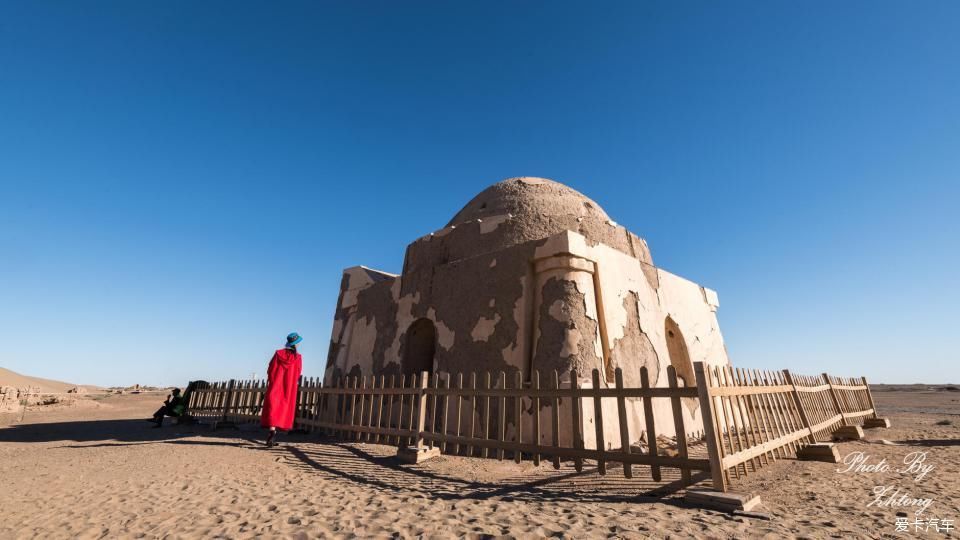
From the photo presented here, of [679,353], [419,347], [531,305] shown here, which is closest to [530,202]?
[531,305]

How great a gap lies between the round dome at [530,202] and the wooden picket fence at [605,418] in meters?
4.32

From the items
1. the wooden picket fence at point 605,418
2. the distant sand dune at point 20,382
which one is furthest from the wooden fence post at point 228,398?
the distant sand dune at point 20,382

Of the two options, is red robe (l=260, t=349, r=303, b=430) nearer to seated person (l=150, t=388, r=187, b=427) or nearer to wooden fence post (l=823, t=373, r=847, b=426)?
seated person (l=150, t=388, r=187, b=427)

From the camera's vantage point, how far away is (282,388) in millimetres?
7758

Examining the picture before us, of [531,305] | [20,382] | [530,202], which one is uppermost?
[530,202]

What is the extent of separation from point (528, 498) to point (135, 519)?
12.2 feet

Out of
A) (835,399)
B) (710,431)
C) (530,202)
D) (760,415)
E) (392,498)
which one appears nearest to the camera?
(710,431)

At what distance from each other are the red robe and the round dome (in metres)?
5.53

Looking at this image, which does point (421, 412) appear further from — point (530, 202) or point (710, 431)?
point (530, 202)

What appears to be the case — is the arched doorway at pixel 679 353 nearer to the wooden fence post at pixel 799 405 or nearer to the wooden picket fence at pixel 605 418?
the wooden picket fence at pixel 605 418

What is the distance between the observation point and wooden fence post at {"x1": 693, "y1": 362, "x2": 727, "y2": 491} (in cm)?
407

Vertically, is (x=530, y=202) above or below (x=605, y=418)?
above

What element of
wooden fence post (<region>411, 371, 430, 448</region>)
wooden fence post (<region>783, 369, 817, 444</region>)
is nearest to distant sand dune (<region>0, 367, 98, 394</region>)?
wooden fence post (<region>411, 371, 430, 448</region>)

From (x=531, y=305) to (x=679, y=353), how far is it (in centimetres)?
511
